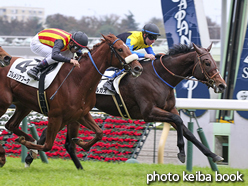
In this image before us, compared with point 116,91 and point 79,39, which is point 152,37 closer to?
point 116,91

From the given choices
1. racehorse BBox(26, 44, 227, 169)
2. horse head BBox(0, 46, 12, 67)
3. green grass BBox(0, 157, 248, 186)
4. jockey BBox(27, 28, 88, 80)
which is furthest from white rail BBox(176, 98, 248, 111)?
horse head BBox(0, 46, 12, 67)

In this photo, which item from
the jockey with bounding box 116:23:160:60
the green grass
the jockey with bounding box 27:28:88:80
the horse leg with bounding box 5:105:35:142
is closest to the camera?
the green grass

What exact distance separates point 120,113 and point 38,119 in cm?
221

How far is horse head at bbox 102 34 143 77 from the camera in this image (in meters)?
4.00

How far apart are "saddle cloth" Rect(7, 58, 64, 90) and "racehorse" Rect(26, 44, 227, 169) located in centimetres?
79

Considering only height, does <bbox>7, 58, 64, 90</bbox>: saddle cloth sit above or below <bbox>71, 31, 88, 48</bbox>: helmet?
below

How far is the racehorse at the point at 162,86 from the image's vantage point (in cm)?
458

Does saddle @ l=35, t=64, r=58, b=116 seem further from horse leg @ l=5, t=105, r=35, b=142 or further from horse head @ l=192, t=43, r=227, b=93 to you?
horse head @ l=192, t=43, r=227, b=93

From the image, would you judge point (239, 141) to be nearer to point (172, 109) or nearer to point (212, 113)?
point (172, 109)

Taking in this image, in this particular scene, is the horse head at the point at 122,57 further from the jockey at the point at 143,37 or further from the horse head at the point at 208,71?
the horse head at the point at 208,71

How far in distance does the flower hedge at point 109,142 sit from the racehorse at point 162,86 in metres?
0.98

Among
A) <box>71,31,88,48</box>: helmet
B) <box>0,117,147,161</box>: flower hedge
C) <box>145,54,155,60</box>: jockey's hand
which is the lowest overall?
<box>0,117,147,161</box>: flower hedge

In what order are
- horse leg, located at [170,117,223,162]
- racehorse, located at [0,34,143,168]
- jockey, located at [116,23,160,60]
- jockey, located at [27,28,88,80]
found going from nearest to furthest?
1. racehorse, located at [0,34,143,168]
2. jockey, located at [27,28,88,80]
3. horse leg, located at [170,117,223,162]
4. jockey, located at [116,23,160,60]

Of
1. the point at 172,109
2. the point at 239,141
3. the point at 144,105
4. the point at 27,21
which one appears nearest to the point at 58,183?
the point at 144,105
